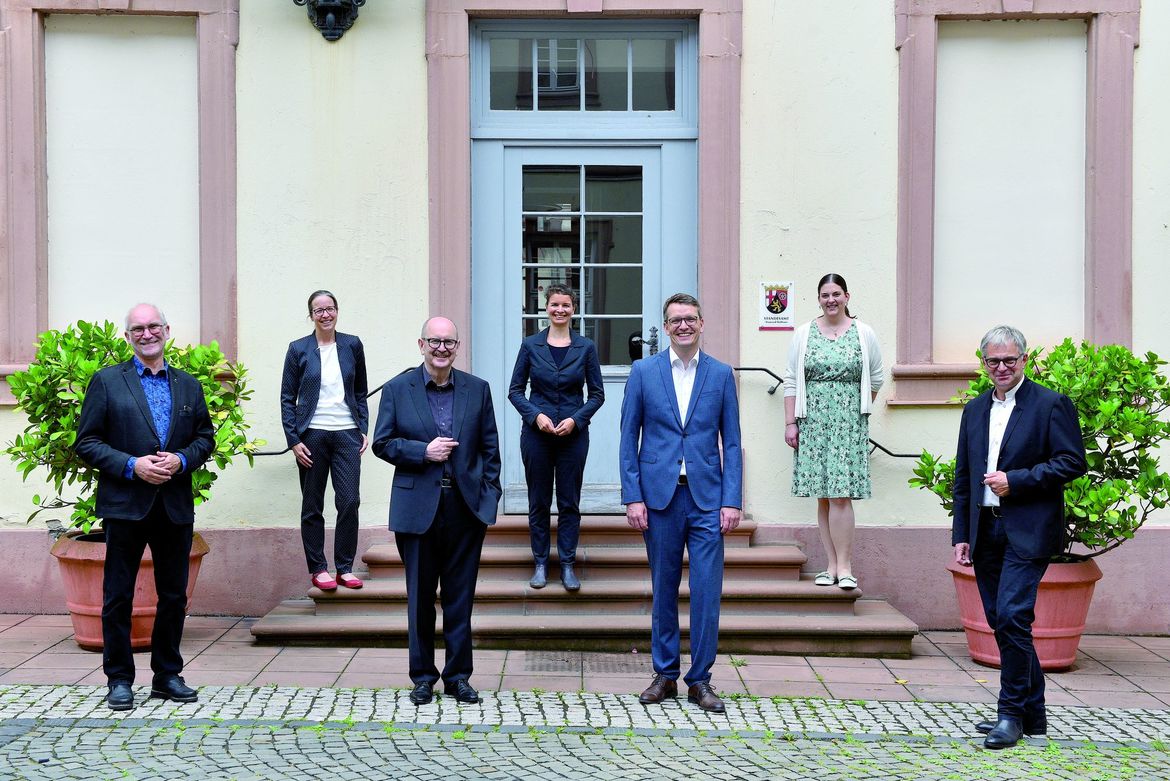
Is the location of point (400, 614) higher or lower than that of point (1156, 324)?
lower

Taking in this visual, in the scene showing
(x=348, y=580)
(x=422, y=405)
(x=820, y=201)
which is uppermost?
(x=820, y=201)

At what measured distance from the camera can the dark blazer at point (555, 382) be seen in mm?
7473

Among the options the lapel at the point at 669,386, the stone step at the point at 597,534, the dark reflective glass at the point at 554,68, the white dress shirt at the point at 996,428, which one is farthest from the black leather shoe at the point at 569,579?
the dark reflective glass at the point at 554,68

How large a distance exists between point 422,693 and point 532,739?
77cm

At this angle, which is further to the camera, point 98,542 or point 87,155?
point 87,155

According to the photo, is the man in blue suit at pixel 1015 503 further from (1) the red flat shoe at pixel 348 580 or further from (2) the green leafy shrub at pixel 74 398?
(2) the green leafy shrub at pixel 74 398

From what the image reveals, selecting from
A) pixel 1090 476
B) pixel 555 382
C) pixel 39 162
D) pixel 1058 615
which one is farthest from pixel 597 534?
pixel 39 162

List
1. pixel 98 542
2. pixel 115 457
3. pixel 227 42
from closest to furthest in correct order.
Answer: pixel 115 457 < pixel 98 542 < pixel 227 42

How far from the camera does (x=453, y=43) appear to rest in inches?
331

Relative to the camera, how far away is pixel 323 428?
7672 millimetres

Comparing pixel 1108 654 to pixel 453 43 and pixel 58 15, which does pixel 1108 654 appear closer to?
pixel 453 43

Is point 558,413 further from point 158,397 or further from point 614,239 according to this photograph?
point 158,397

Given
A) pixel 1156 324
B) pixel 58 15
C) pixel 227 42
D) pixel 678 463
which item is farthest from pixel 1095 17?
pixel 58 15

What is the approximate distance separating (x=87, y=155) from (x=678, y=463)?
15.5ft
